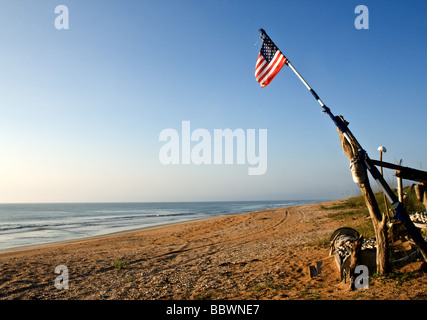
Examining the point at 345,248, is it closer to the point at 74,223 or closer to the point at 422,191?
the point at 422,191

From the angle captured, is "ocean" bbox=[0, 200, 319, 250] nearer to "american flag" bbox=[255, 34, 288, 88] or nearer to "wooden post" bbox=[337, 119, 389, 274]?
"american flag" bbox=[255, 34, 288, 88]

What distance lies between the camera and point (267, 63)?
23.2 feet

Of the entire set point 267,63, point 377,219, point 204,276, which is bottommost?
point 204,276

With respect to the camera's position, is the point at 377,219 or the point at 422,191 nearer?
the point at 377,219

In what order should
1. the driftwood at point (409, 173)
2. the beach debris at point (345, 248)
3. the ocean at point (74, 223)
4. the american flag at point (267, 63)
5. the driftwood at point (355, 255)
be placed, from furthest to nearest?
1. the ocean at point (74, 223)
2. the american flag at point (267, 63)
3. the beach debris at point (345, 248)
4. the driftwood at point (355, 255)
5. the driftwood at point (409, 173)

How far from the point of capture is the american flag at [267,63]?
675cm
